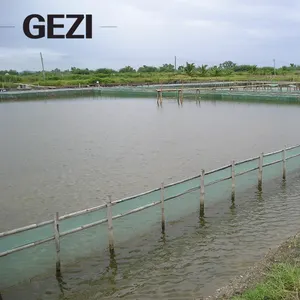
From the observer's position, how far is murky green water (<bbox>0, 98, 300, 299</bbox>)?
7070 millimetres

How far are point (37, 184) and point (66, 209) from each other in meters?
2.70

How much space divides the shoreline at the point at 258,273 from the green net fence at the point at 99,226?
2.33 meters

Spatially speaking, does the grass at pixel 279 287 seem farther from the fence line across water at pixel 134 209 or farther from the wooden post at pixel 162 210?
the wooden post at pixel 162 210

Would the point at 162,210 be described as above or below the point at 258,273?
above

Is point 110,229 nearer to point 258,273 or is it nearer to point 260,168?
point 258,273

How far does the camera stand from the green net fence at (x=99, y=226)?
21.8 ft

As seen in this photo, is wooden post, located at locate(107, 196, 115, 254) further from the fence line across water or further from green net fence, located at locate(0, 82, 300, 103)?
green net fence, located at locate(0, 82, 300, 103)

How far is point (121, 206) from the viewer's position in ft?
25.9

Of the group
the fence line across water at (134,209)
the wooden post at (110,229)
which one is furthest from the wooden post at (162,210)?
the wooden post at (110,229)

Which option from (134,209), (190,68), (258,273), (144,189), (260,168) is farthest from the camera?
(190,68)

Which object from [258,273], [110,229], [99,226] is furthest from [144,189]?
[258,273]

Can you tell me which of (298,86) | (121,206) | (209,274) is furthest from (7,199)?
(298,86)

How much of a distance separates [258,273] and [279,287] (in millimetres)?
1250

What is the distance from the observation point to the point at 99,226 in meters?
8.27
